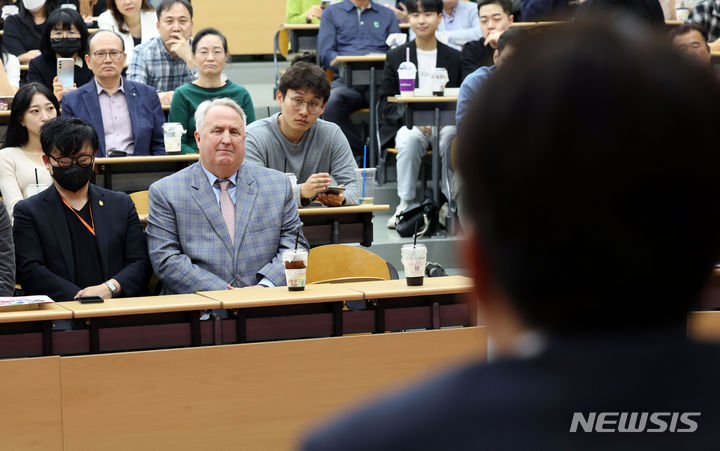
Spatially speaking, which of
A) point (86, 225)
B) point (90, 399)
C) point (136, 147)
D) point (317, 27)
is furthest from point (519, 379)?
point (317, 27)

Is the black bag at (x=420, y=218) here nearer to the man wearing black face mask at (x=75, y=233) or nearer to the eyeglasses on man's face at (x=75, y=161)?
the man wearing black face mask at (x=75, y=233)

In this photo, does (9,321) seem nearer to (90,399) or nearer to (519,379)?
(90,399)

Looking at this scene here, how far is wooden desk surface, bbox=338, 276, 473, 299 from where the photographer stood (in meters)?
3.09

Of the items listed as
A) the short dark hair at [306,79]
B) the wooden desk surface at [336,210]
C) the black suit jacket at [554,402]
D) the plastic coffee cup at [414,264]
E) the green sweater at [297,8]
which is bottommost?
the plastic coffee cup at [414,264]

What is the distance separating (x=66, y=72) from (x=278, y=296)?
10.1 feet

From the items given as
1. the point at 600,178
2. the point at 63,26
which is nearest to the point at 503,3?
the point at 63,26

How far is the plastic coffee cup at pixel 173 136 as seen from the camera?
4.78 meters

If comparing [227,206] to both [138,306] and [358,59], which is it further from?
[358,59]

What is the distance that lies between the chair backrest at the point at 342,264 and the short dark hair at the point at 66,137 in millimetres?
937

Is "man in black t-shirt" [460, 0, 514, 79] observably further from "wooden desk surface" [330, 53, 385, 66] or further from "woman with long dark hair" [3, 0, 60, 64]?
"woman with long dark hair" [3, 0, 60, 64]

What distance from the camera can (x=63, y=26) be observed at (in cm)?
570

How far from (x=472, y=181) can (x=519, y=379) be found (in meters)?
0.11

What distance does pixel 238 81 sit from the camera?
A: 865cm

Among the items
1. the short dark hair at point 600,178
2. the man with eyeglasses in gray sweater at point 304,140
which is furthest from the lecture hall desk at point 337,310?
the short dark hair at point 600,178
